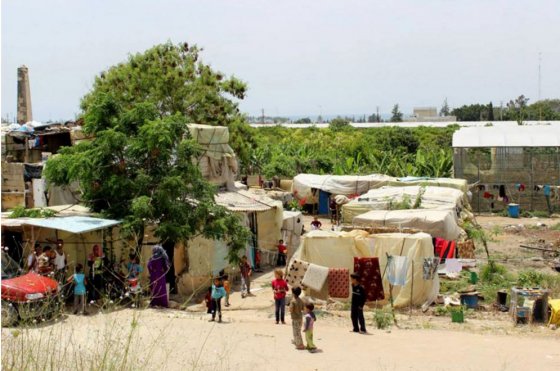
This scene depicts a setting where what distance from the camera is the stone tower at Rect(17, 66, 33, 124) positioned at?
94.6 feet

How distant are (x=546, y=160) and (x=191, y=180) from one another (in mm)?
21973

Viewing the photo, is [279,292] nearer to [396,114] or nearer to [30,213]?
[30,213]

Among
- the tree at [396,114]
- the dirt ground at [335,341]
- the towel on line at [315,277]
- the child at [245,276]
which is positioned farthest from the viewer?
the tree at [396,114]

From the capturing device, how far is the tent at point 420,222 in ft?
57.8

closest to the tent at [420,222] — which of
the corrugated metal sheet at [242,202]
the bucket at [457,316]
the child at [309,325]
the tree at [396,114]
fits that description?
the corrugated metal sheet at [242,202]

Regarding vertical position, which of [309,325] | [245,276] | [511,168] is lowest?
[245,276]

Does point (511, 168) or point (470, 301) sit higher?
point (511, 168)

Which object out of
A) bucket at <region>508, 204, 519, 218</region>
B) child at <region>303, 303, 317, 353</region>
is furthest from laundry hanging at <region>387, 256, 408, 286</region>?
bucket at <region>508, 204, 519, 218</region>

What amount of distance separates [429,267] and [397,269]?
0.69 m

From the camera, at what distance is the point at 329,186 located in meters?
29.9

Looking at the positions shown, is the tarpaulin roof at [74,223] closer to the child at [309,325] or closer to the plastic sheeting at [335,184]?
the child at [309,325]

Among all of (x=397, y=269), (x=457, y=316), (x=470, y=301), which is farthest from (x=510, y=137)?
(x=457, y=316)

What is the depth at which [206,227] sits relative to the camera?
588 inches

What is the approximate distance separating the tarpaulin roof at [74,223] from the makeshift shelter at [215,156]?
16.6ft
